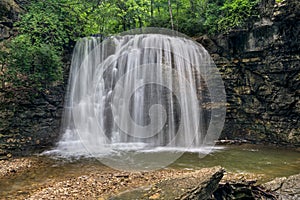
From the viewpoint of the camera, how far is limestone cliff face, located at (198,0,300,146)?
808 centimetres

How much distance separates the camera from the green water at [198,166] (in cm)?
489

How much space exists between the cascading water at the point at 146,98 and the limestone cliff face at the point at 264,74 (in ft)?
2.09

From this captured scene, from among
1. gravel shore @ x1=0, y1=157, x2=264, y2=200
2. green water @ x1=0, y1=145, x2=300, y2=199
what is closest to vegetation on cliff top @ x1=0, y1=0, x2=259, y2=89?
green water @ x1=0, y1=145, x2=300, y2=199

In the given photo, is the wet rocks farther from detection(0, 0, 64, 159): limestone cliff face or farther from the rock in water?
detection(0, 0, 64, 159): limestone cliff face

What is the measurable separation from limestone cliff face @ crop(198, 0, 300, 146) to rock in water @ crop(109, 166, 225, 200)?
6138mm

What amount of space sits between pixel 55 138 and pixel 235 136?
7.54 metres

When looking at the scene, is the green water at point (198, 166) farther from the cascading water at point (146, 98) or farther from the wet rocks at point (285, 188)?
the cascading water at point (146, 98)

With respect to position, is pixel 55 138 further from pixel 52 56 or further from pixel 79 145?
pixel 52 56

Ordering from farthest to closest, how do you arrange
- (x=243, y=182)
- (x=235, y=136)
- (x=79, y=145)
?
(x=235, y=136) < (x=79, y=145) < (x=243, y=182)

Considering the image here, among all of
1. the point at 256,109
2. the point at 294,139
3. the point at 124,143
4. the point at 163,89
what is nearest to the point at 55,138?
the point at 124,143

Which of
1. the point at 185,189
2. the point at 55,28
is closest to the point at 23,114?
the point at 55,28

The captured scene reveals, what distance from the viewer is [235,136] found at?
943cm

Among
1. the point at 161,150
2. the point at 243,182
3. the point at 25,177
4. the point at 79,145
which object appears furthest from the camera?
the point at 79,145

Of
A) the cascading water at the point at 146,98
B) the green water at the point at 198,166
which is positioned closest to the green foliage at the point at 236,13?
the cascading water at the point at 146,98
